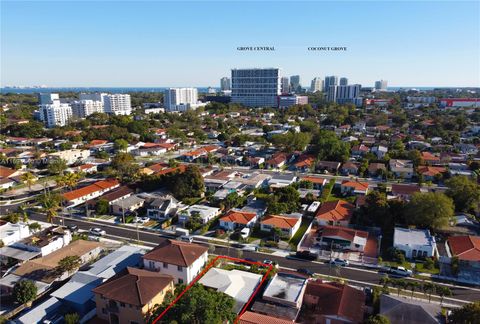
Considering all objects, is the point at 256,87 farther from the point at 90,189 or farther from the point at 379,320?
the point at 379,320

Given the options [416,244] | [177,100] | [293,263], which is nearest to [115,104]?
[177,100]

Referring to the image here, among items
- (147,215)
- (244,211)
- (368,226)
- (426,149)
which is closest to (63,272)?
(147,215)

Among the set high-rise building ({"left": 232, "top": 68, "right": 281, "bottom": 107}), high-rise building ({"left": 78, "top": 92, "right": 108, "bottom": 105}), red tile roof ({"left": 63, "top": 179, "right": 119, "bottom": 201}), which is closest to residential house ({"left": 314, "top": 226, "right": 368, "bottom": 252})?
red tile roof ({"left": 63, "top": 179, "right": 119, "bottom": 201})

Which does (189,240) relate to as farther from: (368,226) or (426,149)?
(426,149)

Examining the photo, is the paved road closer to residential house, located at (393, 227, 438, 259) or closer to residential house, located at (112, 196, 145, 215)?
residential house, located at (112, 196, 145, 215)

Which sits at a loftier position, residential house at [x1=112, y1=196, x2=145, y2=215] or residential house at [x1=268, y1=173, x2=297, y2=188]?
residential house at [x1=268, y1=173, x2=297, y2=188]

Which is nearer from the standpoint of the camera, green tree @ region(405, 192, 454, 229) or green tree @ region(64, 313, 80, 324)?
green tree @ region(64, 313, 80, 324)
